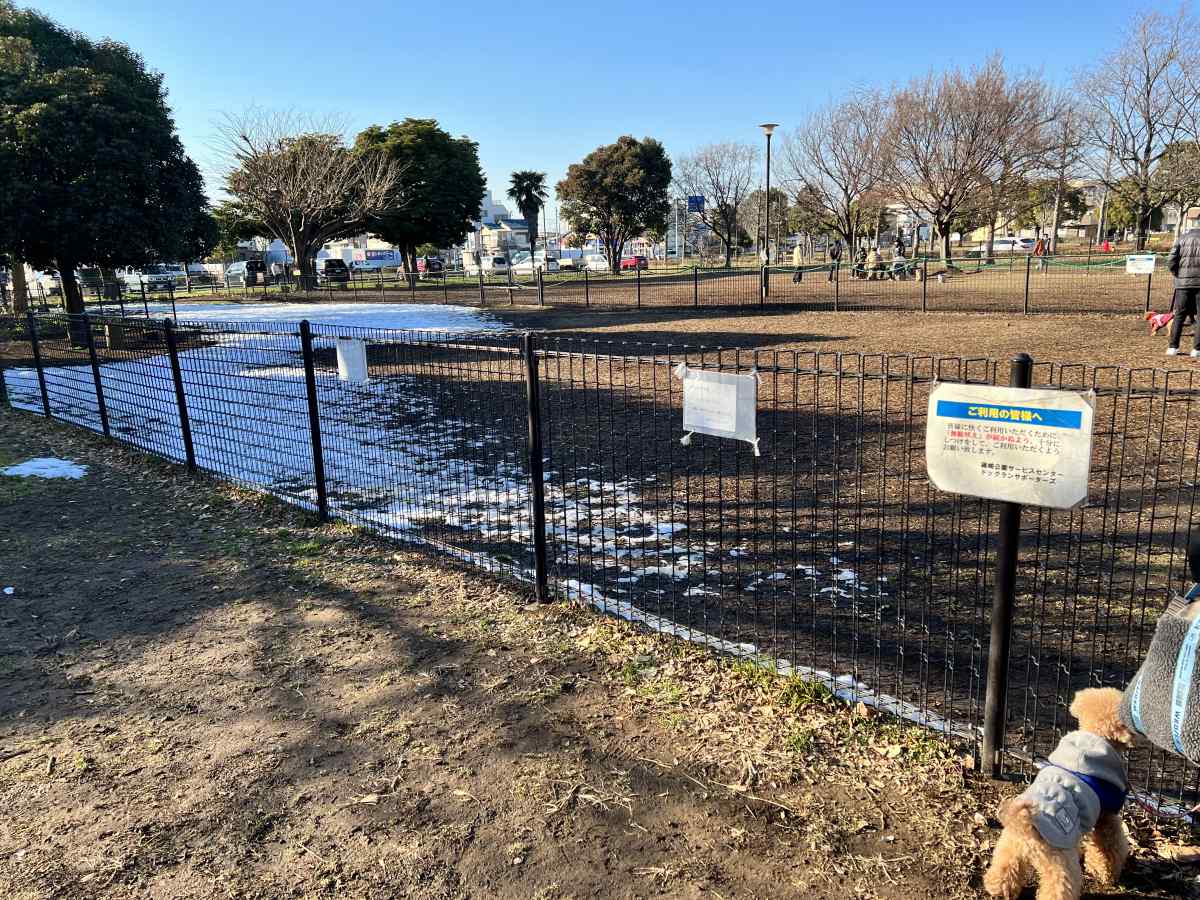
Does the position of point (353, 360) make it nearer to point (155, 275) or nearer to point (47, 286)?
point (47, 286)

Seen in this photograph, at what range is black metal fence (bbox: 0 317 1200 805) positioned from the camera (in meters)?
3.62

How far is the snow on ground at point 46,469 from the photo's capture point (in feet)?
24.8

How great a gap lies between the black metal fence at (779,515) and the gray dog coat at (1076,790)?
27.9 inches

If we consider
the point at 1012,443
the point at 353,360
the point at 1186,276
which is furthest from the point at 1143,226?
the point at 1012,443

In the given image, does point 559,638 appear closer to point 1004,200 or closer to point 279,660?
point 279,660

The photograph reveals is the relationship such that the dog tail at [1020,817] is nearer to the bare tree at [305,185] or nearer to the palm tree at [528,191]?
the bare tree at [305,185]

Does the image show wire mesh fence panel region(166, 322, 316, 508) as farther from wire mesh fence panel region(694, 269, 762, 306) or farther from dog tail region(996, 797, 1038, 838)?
wire mesh fence panel region(694, 269, 762, 306)

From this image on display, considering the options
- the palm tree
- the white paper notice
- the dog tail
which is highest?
the palm tree

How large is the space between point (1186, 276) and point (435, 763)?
11.8m

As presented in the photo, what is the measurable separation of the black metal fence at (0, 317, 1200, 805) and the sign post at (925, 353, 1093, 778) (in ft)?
0.57

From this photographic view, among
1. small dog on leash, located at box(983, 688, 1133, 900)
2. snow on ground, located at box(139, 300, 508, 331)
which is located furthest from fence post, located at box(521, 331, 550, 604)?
snow on ground, located at box(139, 300, 508, 331)

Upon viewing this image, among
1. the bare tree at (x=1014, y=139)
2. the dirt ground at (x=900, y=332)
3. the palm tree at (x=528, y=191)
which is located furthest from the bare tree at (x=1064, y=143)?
the palm tree at (x=528, y=191)

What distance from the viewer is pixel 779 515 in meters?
5.82

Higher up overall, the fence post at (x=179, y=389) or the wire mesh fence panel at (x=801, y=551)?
the fence post at (x=179, y=389)
